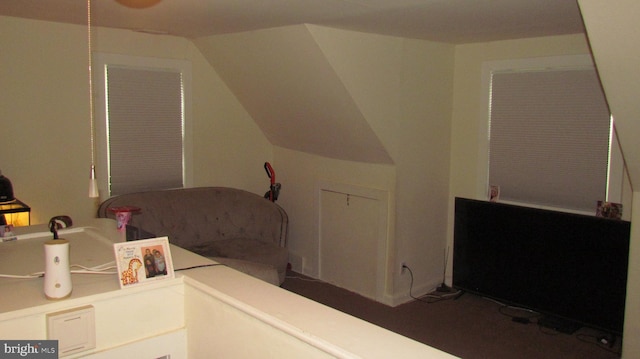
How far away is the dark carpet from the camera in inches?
152

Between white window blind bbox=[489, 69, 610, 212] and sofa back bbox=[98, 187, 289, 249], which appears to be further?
sofa back bbox=[98, 187, 289, 249]

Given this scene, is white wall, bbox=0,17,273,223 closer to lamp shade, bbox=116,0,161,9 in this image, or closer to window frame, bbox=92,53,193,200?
window frame, bbox=92,53,193,200

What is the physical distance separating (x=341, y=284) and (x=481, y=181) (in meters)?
1.69

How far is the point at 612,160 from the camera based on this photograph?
4078 mm

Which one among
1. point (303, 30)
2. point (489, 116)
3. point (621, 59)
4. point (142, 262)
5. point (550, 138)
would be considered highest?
point (303, 30)

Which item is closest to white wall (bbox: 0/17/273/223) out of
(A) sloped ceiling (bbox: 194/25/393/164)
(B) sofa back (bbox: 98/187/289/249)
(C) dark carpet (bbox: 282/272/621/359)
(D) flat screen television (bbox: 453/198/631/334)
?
(B) sofa back (bbox: 98/187/289/249)

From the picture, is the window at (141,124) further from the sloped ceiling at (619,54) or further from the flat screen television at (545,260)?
the sloped ceiling at (619,54)

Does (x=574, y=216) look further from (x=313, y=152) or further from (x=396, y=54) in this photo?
(x=313, y=152)

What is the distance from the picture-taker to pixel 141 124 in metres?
4.87

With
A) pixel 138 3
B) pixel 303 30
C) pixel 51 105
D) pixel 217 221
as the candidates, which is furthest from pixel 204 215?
pixel 138 3

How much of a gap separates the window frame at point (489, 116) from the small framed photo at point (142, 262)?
3.66m

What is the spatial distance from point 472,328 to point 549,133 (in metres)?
1.76

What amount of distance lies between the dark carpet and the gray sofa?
0.59m

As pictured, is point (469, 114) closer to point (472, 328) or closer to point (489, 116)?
point (489, 116)
